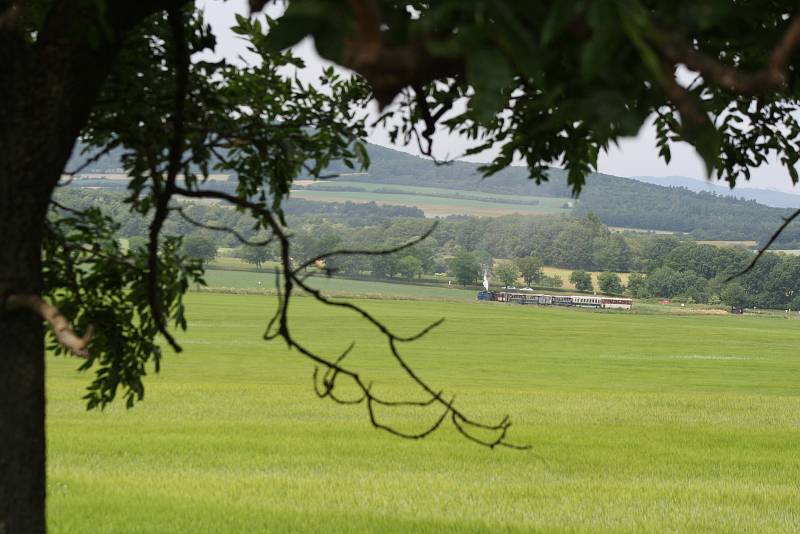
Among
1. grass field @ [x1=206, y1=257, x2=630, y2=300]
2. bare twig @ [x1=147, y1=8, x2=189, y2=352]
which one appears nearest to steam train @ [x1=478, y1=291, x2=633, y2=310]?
grass field @ [x1=206, y1=257, x2=630, y2=300]

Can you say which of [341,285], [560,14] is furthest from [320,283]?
[560,14]

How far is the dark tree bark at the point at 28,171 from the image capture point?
449cm

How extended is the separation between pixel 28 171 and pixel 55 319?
1.09 m

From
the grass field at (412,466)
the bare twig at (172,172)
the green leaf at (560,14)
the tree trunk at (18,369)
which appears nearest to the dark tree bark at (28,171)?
the tree trunk at (18,369)

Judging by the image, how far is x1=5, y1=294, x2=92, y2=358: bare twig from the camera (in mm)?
3574

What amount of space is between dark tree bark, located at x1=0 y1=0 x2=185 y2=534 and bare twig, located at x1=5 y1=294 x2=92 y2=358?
11cm

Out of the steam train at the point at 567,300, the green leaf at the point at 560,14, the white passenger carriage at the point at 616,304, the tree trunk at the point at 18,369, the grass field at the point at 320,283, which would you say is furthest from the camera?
the steam train at the point at 567,300

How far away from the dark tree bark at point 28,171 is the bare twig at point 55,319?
4.1 inches

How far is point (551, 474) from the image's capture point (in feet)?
53.1

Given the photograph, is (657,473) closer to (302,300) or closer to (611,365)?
(611,365)

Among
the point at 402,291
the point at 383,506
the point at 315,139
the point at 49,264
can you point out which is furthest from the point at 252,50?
the point at 402,291

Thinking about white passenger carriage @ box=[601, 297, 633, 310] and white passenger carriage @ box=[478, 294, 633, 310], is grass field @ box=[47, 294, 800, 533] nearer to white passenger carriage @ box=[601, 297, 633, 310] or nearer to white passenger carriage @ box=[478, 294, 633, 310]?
white passenger carriage @ box=[601, 297, 633, 310]

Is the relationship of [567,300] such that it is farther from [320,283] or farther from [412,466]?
[412,466]

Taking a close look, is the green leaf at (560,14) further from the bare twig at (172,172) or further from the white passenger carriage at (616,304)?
the white passenger carriage at (616,304)
